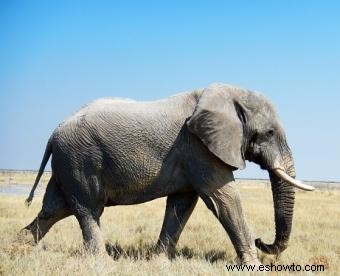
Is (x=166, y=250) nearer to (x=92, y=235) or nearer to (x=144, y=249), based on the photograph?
(x=144, y=249)

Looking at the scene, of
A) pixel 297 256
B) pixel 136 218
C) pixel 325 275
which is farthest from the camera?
pixel 136 218

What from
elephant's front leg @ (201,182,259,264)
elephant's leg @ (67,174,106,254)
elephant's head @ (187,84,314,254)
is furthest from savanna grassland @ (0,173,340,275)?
elephant's head @ (187,84,314,254)

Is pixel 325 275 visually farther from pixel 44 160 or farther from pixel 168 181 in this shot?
pixel 44 160

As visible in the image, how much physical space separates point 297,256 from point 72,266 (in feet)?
12.1

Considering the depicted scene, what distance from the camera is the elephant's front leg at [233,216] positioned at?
7082 mm

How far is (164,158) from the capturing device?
7.34 meters

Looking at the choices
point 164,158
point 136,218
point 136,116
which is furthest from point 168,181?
point 136,218

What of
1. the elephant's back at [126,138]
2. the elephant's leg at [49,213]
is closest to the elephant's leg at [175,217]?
the elephant's back at [126,138]

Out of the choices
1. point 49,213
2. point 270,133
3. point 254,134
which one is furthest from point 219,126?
point 49,213

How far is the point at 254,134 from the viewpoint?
24.6 feet

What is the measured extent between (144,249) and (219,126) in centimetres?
247

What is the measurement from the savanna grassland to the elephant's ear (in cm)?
148

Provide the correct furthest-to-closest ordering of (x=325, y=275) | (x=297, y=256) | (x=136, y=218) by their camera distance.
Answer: (x=136, y=218), (x=297, y=256), (x=325, y=275)

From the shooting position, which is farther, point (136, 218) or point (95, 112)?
point (136, 218)
